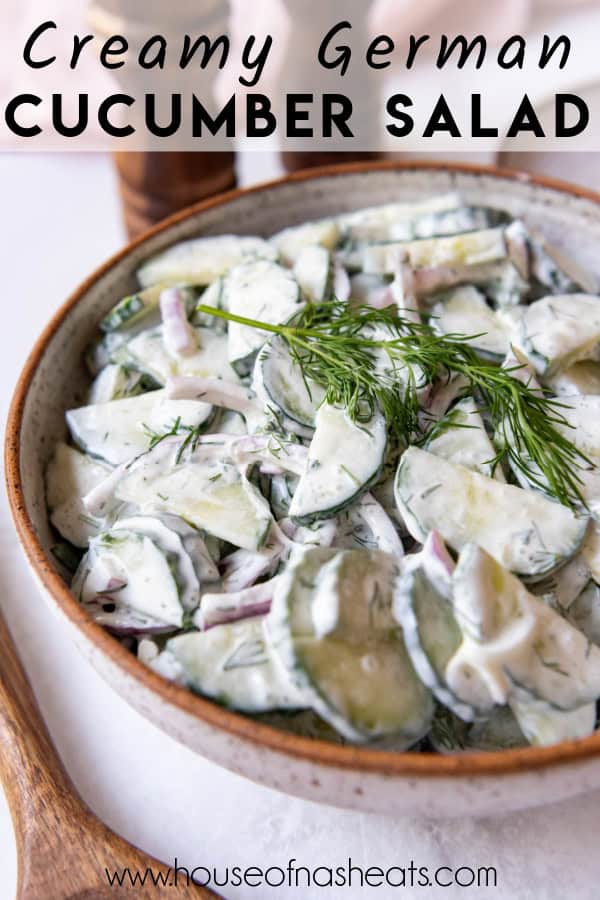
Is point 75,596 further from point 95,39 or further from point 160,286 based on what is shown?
point 95,39

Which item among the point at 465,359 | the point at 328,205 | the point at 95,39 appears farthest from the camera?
the point at 95,39

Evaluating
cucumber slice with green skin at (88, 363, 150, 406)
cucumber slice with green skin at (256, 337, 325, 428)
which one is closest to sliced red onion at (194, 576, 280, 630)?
cucumber slice with green skin at (256, 337, 325, 428)

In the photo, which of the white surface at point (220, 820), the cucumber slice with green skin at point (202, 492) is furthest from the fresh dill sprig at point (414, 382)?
the white surface at point (220, 820)

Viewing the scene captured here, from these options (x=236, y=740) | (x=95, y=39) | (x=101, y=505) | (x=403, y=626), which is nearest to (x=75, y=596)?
(x=101, y=505)

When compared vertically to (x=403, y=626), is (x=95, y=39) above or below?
above

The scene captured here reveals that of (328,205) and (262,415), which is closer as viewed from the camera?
(262,415)

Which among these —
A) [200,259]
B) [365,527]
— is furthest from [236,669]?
[200,259]

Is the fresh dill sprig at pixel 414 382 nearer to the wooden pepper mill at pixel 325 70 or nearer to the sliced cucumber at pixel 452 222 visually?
the sliced cucumber at pixel 452 222
